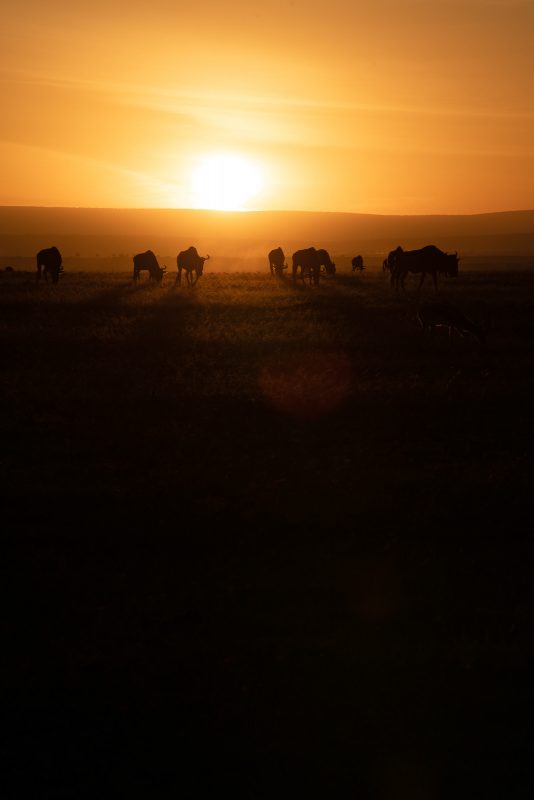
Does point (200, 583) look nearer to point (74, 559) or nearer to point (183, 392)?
point (74, 559)

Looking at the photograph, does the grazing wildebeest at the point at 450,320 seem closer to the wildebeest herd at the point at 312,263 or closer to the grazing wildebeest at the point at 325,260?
the wildebeest herd at the point at 312,263

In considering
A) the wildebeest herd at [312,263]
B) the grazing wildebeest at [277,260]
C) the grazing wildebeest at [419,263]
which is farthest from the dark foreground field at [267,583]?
the grazing wildebeest at [277,260]

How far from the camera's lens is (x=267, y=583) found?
8.18 meters

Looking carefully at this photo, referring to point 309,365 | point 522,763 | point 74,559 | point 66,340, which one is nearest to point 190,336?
point 66,340

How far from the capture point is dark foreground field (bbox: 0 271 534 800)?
18.5 feet

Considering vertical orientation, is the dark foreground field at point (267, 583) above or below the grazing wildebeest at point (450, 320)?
below

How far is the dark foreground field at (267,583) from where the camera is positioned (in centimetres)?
564

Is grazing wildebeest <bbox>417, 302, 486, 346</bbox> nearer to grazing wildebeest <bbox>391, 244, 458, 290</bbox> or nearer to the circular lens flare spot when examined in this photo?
the circular lens flare spot

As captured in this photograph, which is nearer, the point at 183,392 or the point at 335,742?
the point at 335,742

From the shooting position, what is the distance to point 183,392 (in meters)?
16.3

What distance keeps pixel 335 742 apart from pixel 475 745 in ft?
2.92

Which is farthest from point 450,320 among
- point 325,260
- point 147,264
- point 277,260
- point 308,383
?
point 277,260

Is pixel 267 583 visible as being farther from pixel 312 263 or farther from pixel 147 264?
pixel 147 264

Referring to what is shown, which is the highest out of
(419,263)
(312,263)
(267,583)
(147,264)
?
(419,263)
